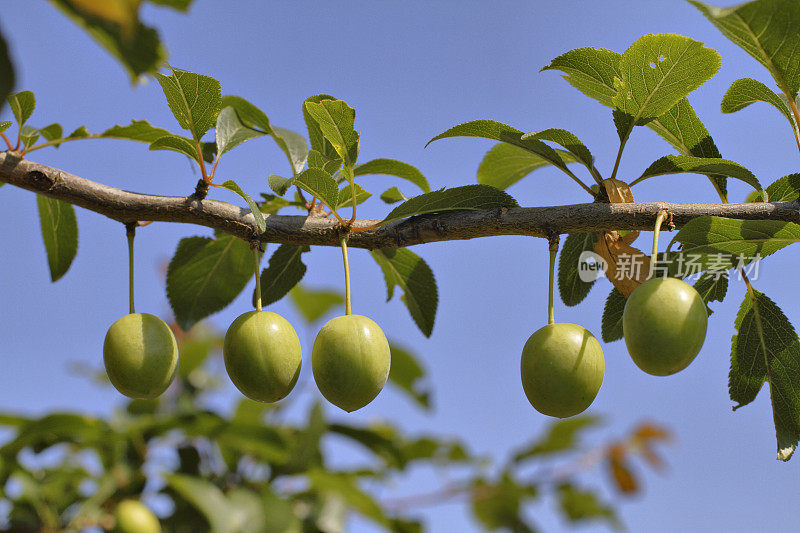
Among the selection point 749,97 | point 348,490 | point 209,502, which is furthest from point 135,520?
point 749,97

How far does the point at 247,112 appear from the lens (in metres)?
1.56

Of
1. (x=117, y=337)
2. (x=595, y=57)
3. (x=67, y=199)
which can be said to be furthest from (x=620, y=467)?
(x=67, y=199)

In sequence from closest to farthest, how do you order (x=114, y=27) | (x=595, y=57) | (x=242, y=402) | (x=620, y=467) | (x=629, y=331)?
(x=114, y=27)
(x=629, y=331)
(x=595, y=57)
(x=242, y=402)
(x=620, y=467)

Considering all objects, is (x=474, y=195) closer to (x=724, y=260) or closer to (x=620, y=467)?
(x=724, y=260)

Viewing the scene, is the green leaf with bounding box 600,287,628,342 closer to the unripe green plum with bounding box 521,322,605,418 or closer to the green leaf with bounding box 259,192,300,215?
the unripe green plum with bounding box 521,322,605,418

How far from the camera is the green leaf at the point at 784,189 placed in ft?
4.45

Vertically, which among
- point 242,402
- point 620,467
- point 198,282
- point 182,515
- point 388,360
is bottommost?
A: point 620,467

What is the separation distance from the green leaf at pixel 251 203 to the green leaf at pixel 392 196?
46cm

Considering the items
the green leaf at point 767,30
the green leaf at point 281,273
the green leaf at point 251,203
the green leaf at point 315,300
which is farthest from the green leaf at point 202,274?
the green leaf at point 767,30

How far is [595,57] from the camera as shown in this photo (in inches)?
49.7

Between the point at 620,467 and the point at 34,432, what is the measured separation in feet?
5.30

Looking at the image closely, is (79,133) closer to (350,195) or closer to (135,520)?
(350,195)

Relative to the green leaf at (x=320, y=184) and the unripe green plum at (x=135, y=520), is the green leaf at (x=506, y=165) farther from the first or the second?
the unripe green plum at (x=135, y=520)

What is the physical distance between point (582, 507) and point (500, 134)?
78cm
